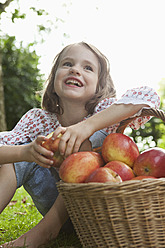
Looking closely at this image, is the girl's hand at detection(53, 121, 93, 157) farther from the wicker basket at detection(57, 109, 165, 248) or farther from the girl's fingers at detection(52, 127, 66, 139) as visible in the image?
the wicker basket at detection(57, 109, 165, 248)

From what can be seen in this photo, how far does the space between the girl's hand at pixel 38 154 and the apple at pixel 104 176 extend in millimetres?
278

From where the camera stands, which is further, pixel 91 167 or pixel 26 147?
pixel 26 147

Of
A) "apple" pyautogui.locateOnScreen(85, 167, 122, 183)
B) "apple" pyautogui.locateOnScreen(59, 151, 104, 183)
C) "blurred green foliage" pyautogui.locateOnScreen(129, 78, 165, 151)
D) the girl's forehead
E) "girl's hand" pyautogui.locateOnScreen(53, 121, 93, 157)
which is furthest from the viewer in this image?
"blurred green foliage" pyautogui.locateOnScreen(129, 78, 165, 151)

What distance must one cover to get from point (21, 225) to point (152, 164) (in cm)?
132

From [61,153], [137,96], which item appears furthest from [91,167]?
[137,96]

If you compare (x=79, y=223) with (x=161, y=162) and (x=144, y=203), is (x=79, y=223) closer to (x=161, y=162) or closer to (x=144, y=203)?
(x=144, y=203)

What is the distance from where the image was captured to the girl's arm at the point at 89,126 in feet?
5.21

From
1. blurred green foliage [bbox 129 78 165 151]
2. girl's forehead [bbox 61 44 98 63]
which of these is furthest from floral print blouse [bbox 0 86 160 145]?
blurred green foliage [bbox 129 78 165 151]

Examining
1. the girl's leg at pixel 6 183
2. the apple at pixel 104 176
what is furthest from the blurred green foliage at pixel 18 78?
the apple at pixel 104 176

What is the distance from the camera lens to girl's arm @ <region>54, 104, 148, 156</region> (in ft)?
5.21

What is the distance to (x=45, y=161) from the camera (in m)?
1.58

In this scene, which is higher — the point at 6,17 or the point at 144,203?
the point at 6,17

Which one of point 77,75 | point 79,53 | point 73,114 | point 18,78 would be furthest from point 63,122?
point 18,78

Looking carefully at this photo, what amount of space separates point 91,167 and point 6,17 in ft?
18.9
